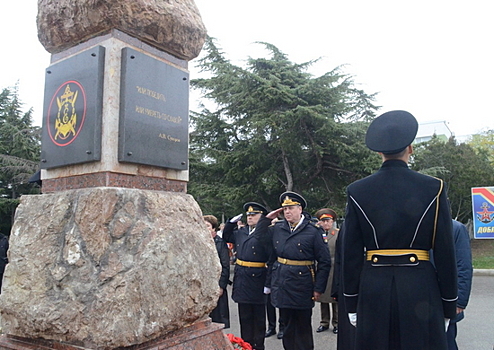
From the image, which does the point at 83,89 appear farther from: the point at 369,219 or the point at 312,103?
A: the point at 312,103

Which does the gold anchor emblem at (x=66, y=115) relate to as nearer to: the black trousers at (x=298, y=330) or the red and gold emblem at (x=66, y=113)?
the red and gold emblem at (x=66, y=113)

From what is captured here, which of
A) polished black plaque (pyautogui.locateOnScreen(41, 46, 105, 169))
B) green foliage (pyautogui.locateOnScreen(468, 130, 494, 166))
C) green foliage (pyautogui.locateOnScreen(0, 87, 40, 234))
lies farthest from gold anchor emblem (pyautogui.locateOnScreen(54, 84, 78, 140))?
green foliage (pyautogui.locateOnScreen(468, 130, 494, 166))

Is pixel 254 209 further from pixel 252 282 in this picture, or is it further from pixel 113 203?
pixel 113 203

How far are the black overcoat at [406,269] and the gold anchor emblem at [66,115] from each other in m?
2.13

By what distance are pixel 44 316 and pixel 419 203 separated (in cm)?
238

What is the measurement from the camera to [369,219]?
99.7 inches

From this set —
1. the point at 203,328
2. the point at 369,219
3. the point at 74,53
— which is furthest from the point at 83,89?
the point at 369,219

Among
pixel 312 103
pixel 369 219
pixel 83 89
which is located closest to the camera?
pixel 369 219

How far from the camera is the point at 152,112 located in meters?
3.06

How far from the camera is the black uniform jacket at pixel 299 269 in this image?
4441 millimetres

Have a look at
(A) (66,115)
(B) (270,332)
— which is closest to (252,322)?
(B) (270,332)

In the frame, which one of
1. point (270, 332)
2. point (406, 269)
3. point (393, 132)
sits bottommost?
point (270, 332)

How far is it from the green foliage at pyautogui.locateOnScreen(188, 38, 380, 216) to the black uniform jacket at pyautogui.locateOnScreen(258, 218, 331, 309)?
8121 mm

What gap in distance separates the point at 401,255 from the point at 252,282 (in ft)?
9.61
